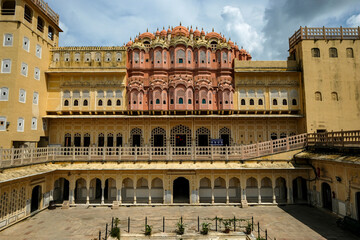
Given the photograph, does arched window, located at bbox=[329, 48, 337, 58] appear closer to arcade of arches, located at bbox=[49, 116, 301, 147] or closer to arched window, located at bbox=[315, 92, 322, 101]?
arched window, located at bbox=[315, 92, 322, 101]

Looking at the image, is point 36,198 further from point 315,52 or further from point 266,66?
point 315,52

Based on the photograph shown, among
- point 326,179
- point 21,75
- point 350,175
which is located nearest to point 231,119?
point 326,179

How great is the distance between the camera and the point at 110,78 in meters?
21.9

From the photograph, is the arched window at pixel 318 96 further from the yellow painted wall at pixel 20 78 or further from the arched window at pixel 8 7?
the arched window at pixel 8 7

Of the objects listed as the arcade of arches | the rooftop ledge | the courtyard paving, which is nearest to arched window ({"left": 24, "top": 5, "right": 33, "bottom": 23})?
the arcade of arches

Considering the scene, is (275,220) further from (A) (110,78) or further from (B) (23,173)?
(A) (110,78)

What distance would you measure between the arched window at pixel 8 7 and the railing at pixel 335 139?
2542 cm

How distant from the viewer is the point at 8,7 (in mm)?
19734

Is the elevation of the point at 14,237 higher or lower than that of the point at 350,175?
lower

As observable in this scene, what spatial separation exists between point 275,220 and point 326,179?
4.83 metres

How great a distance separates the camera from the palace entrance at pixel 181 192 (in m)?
18.6

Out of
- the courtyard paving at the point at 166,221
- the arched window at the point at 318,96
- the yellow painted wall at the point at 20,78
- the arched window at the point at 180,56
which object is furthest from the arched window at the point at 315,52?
the yellow painted wall at the point at 20,78

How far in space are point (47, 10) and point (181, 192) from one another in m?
21.0

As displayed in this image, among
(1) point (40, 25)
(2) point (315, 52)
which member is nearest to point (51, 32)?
(1) point (40, 25)
